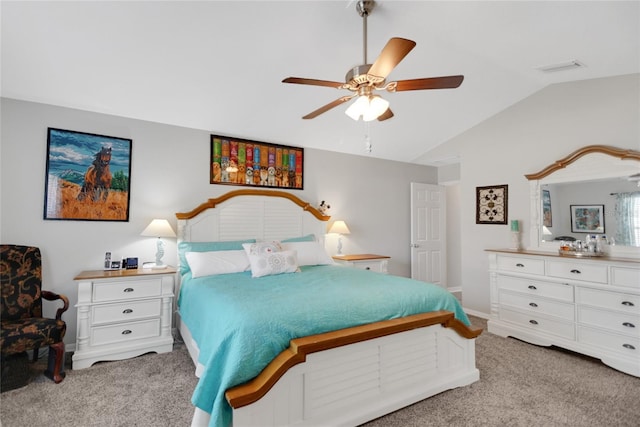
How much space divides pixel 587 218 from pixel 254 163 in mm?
3760

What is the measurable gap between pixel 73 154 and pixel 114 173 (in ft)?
1.21

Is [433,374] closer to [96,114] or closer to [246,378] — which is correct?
[246,378]

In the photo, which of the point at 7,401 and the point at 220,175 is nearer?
the point at 7,401

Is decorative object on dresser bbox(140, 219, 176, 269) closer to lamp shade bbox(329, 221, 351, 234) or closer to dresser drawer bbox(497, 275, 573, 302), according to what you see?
lamp shade bbox(329, 221, 351, 234)

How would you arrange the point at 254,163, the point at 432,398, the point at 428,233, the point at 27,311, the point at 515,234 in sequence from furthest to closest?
the point at 428,233
the point at 254,163
the point at 515,234
the point at 27,311
the point at 432,398

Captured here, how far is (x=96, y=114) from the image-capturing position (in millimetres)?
3111

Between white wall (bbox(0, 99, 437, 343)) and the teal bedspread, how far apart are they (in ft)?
3.14

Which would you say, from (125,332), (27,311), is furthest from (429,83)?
(27,311)

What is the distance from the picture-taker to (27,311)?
2.57m

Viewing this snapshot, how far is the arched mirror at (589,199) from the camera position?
295 cm

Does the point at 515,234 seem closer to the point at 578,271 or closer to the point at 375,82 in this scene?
the point at 578,271

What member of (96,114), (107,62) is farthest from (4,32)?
(96,114)

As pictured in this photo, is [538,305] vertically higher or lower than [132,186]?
lower

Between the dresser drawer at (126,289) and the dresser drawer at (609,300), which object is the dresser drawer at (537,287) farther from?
the dresser drawer at (126,289)
